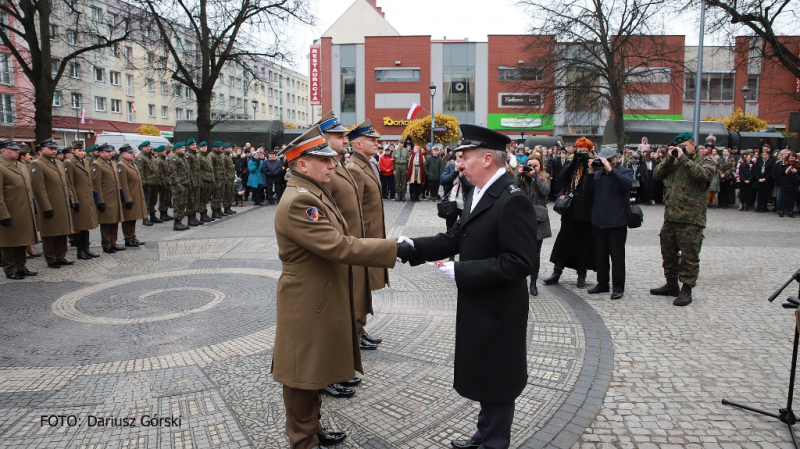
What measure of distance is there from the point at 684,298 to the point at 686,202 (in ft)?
4.08

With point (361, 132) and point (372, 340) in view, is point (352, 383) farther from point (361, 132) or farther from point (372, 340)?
point (361, 132)

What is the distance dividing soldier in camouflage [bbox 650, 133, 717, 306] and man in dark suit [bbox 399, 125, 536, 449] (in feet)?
15.4

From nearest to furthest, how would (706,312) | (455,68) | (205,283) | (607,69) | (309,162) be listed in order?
1. (309,162)
2. (706,312)
3. (205,283)
4. (607,69)
5. (455,68)

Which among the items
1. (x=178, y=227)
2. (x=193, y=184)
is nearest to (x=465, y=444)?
(x=178, y=227)

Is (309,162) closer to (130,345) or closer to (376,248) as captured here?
(376,248)

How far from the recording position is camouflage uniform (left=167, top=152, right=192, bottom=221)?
13.6 meters

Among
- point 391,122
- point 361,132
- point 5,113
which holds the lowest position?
point 361,132

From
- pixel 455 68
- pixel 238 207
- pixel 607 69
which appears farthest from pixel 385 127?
pixel 238 207

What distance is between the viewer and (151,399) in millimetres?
4227

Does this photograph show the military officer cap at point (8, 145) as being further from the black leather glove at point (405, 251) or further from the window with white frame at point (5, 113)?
the window with white frame at point (5, 113)

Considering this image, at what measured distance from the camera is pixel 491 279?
275 centimetres

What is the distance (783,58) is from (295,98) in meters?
85.0

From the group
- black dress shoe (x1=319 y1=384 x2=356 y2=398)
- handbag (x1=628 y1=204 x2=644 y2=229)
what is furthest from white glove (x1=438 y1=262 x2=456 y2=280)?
handbag (x1=628 y1=204 x2=644 y2=229)

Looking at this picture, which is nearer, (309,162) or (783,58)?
(309,162)
